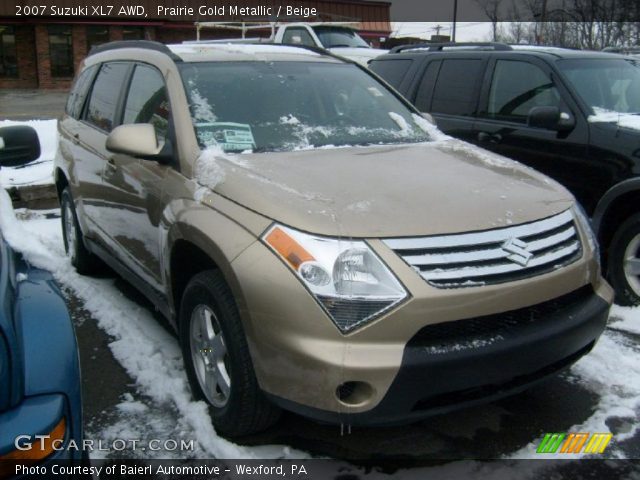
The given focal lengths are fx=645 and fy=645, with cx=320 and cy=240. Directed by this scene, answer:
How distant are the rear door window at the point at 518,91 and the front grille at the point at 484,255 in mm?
2728

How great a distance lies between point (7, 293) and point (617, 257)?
13.4 ft

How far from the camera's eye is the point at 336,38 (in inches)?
583

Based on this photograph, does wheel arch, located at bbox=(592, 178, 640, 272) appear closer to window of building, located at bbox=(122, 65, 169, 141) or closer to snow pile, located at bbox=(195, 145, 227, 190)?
snow pile, located at bbox=(195, 145, 227, 190)

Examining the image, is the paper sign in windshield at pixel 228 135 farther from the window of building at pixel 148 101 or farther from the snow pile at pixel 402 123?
the snow pile at pixel 402 123

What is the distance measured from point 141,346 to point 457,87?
12.3 feet

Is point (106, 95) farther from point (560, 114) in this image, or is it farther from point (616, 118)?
point (616, 118)

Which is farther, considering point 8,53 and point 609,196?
point 8,53

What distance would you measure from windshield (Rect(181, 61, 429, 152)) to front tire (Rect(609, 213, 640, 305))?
1.74 m

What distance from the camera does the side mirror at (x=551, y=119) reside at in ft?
15.9

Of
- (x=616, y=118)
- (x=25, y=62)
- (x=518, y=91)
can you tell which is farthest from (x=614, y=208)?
(x=25, y=62)

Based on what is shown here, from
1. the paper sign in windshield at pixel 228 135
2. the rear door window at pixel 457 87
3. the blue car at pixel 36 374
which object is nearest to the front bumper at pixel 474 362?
the blue car at pixel 36 374

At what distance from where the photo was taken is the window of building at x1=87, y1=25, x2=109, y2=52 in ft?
93.8

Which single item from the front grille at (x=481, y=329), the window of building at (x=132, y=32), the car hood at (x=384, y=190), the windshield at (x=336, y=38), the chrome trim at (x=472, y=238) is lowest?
the front grille at (x=481, y=329)

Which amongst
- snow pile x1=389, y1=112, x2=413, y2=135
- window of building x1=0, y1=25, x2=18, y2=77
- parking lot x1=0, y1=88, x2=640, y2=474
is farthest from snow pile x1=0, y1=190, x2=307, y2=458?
window of building x1=0, y1=25, x2=18, y2=77
